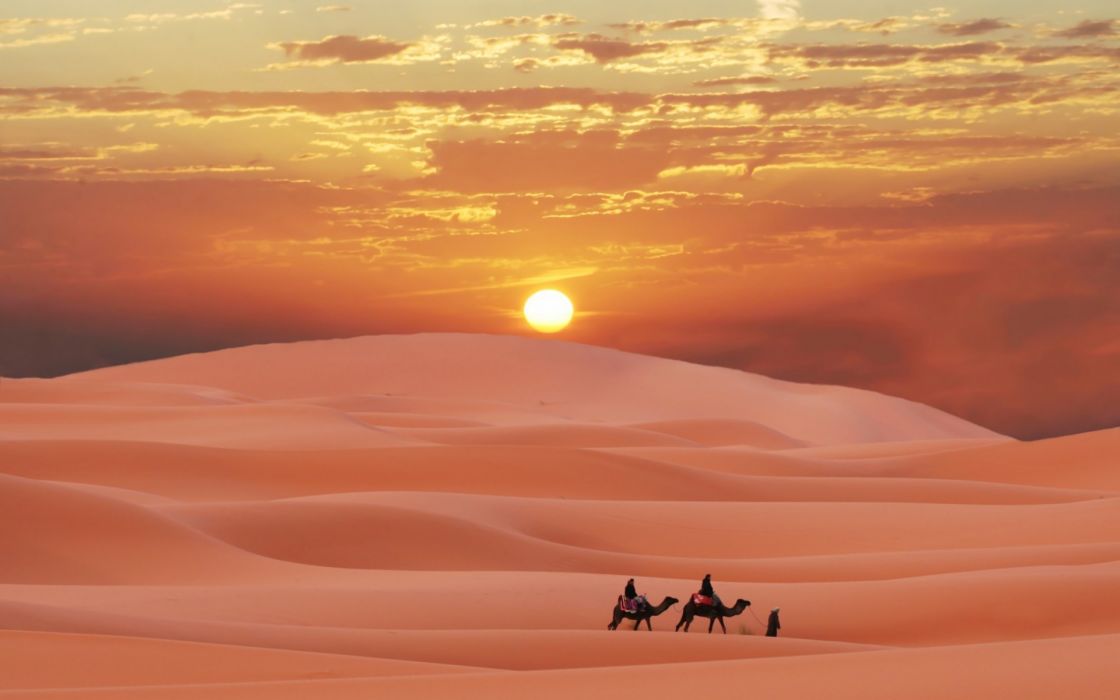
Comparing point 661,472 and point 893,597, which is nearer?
point 893,597

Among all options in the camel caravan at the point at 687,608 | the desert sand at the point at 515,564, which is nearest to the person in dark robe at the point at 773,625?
the camel caravan at the point at 687,608

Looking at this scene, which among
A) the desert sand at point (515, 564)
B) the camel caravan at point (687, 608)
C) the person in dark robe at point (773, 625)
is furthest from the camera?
the person in dark robe at point (773, 625)

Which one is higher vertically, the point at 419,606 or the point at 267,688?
the point at 419,606

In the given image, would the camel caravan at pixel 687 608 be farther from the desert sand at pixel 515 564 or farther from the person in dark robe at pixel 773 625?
the desert sand at pixel 515 564

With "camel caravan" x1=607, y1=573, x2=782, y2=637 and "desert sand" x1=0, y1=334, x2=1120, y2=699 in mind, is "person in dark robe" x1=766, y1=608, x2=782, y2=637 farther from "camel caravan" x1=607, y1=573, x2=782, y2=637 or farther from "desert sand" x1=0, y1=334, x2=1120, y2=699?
"desert sand" x1=0, y1=334, x2=1120, y2=699

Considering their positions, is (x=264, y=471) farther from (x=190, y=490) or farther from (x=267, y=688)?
(x=267, y=688)

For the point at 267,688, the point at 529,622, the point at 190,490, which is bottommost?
the point at 267,688

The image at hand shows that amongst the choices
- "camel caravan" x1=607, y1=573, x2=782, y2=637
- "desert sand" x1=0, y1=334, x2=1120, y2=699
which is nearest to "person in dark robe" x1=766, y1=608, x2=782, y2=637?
"camel caravan" x1=607, y1=573, x2=782, y2=637

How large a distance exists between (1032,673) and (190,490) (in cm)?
2267

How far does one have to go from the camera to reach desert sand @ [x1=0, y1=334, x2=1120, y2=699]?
1052cm

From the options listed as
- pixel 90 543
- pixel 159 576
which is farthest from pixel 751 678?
pixel 90 543

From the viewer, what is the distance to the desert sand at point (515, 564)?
10516 mm

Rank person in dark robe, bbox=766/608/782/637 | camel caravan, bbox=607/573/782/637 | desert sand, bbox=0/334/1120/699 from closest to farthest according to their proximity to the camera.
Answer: desert sand, bbox=0/334/1120/699 → camel caravan, bbox=607/573/782/637 → person in dark robe, bbox=766/608/782/637

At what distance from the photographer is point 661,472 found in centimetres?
3541
